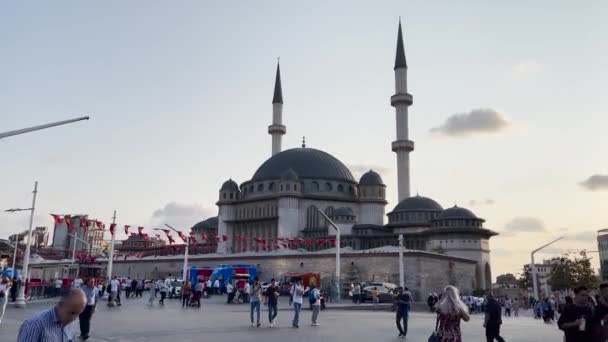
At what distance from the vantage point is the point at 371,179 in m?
80.6

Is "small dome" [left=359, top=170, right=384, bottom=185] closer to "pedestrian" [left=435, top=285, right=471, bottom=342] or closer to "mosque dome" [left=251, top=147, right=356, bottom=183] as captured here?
"mosque dome" [left=251, top=147, right=356, bottom=183]

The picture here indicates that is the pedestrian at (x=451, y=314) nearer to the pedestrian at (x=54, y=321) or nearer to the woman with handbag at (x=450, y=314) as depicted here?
the woman with handbag at (x=450, y=314)

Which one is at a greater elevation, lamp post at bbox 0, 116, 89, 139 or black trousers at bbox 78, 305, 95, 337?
lamp post at bbox 0, 116, 89, 139

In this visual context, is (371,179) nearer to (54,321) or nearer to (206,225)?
(206,225)

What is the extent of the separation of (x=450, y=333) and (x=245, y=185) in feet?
252

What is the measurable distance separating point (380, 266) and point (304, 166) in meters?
33.9

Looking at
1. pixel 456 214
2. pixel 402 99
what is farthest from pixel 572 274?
pixel 402 99

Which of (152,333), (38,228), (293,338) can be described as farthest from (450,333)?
(38,228)

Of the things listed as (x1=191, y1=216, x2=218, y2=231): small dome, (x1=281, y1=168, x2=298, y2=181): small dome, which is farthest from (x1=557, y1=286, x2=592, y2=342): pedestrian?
(x1=191, y1=216, x2=218, y2=231): small dome

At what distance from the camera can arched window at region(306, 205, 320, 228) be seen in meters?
75.7

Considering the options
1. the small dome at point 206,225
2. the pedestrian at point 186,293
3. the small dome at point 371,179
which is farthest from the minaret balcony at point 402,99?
the pedestrian at point 186,293

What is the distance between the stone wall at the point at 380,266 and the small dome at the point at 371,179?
23.3 m

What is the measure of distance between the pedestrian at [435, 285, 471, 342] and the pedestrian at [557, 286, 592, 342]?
164 centimetres

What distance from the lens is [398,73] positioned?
7500 centimetres
